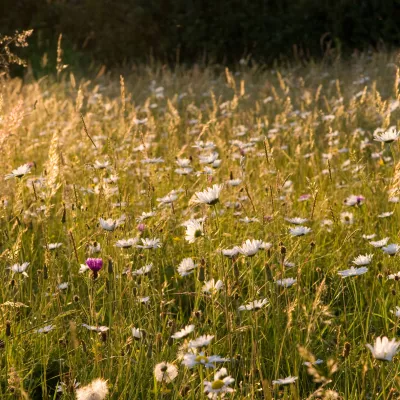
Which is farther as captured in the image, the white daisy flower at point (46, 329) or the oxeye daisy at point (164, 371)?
the white daisy flower at point (46, 329)

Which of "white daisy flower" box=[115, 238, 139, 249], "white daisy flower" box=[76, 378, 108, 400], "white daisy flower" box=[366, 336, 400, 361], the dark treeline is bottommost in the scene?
A: the dark treeline

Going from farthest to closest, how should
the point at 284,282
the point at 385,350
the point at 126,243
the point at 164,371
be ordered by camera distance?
the point at 126,243 < the point at 284,282 < the point at 164,371 < the point at 385,350

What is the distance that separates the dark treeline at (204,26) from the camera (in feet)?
31.1

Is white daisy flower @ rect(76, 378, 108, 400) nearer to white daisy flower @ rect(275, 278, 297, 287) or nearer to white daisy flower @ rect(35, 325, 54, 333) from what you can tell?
white daisy flower @ rect(35, 325, 54, 333)

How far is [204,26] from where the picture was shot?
10.4m

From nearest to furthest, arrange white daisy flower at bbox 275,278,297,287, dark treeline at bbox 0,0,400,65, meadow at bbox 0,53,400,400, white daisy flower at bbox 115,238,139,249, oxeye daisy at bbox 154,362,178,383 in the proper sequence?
oxeye daisy at bbox 154,362,178,383
meadow at bbox 0,53,400,400
white daisy flower at bbox 275,278,297,287
white daisy flower at bbox 115,238,139,249
dark treeline at bbox 0,0,400,65

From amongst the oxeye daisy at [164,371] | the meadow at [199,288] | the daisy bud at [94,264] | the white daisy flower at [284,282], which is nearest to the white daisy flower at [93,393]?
the meadow at [199,288]

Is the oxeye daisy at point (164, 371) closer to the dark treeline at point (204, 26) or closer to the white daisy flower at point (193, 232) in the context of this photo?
the white daisy flower at point (193, 232)

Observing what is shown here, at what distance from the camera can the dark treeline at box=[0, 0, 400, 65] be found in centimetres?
948

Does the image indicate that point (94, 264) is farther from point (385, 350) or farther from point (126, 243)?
point (385, 350)

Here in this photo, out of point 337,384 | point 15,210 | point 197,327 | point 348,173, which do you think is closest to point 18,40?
point 15,210

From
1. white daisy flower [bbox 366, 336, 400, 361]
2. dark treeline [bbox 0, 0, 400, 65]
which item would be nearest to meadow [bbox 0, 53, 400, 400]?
white daisy flower [bbox 366, 336, 400, 361]

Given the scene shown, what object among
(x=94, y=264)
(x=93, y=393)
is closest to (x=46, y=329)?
(x=94, y=264)

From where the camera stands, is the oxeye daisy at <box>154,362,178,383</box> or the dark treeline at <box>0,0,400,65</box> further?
the dark treeline at <box>0,0,400,65</box>
